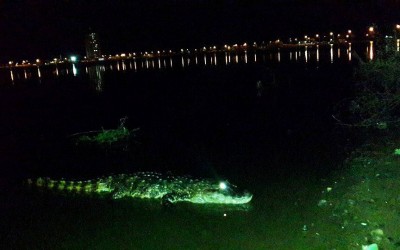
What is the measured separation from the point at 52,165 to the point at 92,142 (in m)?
3.14

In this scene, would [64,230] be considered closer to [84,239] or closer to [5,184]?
[84,239]

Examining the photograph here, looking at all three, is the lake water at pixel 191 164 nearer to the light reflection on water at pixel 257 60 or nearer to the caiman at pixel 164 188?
the caiman at pixel 164 188

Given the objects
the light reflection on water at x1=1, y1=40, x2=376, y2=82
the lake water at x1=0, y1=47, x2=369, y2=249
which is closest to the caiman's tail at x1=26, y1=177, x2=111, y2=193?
the lake water at x1=0, y1=47, x2=369, y2=249

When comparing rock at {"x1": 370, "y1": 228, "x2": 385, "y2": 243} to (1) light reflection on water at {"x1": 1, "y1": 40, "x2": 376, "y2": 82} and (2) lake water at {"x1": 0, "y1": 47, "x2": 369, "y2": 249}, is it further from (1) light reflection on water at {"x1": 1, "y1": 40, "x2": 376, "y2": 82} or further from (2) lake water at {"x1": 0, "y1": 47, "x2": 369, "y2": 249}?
(1) light reflection on water at {"x1": 1, "y1": 40, "x2": 376, "y2": 82}

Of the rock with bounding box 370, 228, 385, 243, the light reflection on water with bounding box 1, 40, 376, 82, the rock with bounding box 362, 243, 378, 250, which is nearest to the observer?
the rock with bounding box 362, 243, 378, 250

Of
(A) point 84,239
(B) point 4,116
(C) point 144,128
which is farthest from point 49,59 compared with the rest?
(A) point 84,239

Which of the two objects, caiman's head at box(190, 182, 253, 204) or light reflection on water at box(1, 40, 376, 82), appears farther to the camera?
light reflection on water at box(1, 40, 376, 82)

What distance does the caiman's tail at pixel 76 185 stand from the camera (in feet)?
36.7

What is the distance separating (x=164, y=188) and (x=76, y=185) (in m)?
2.92

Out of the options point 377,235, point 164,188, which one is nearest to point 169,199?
point 164,188

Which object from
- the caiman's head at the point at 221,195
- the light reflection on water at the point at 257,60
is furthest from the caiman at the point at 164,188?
the light reflection on water at the point at 257,60

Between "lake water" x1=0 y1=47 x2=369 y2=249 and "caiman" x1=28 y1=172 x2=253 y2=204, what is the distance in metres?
0.25

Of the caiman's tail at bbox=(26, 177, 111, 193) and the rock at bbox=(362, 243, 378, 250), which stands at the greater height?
the rock at bbox=(362, 243, 378, 250)

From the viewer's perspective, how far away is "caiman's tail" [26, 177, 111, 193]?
1118 cm
